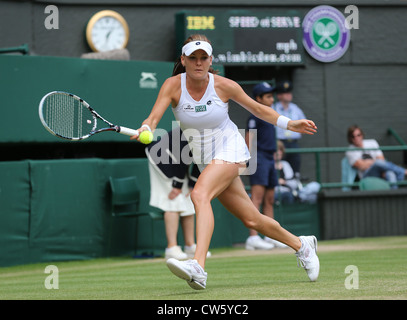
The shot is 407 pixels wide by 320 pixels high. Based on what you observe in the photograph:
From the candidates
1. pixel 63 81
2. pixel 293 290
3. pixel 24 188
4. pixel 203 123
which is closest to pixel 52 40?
pixel 63 81

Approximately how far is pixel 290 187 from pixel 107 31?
4.67m

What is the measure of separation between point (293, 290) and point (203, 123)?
1.53m

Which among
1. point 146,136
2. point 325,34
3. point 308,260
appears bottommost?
point 308,260

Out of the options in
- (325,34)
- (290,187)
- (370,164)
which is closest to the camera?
(290,187)

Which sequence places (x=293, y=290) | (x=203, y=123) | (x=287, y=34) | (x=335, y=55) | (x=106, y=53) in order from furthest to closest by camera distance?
(x=335, y=55), (x=287, y=34), (x=106, y=53), (x=203, y=123), (x=293, y=290)

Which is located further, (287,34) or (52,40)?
(287,34)

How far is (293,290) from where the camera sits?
6.19m

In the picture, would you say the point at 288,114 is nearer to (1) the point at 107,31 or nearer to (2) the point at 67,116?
(1) the point at 107,31

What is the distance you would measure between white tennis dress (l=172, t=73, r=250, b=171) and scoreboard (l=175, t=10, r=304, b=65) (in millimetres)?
8491

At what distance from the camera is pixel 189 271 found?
595cm

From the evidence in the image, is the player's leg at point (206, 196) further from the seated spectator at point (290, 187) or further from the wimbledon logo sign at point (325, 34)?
the wimbledon logo sign at point (325, 34)

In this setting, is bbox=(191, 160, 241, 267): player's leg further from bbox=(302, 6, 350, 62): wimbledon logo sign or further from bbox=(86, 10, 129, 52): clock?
bbox=(302, 6, 350, 62): wimbledon logo sign

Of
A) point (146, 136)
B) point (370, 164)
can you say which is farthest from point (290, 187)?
point (146, 136)
